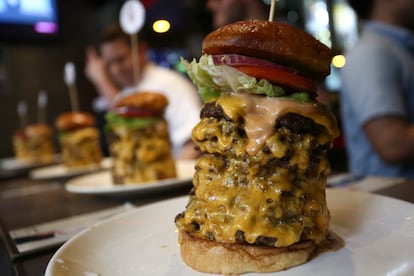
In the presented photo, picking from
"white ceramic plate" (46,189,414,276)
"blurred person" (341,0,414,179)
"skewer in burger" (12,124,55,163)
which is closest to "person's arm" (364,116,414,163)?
"blurred person" (341,0,414,179)

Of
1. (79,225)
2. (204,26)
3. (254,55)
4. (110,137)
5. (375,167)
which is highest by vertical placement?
(204,26)

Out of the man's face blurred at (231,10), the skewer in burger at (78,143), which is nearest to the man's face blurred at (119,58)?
the skewer in burger at (78,143)

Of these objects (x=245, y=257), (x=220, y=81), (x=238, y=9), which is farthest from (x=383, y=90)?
(x=245, y=257)

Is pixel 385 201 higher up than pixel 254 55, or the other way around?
pixel 254 55

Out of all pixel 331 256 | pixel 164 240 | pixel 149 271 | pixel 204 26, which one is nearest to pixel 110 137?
pixel 164 240

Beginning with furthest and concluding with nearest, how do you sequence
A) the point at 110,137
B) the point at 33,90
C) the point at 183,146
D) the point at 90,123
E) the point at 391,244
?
the point at 33,90, the point at 183,146, the point at 90,123, the point at 110,137, the point at 391,244

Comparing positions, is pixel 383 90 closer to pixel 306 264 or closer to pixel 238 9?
pixel 238 9

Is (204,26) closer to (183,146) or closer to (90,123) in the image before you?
(183,146)

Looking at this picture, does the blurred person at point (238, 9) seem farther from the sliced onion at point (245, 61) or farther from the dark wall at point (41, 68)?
the dark wall at point (41, 68)
